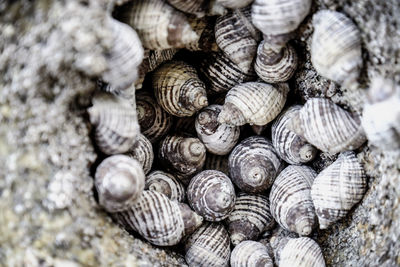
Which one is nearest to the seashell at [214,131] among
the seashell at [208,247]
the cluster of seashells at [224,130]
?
the cluster of seashells at [224,130]

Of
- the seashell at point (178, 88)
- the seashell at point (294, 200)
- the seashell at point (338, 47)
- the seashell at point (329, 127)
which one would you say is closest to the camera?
the seashell at point (338, 47)

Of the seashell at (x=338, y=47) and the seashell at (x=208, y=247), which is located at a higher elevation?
the seashell at (x=338, y=47)

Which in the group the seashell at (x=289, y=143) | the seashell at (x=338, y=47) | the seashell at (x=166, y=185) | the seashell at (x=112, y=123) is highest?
the seashell at (x=338, y=47)

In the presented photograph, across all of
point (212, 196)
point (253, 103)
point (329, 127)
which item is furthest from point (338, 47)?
point (212, 196)

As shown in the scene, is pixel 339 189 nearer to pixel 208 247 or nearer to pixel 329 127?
pixel 329 127

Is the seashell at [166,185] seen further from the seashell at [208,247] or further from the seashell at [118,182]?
the seashell at [118,182]

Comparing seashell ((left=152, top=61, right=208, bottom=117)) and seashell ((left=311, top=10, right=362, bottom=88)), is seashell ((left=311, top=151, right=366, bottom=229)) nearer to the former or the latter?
seashell ((left=311, top=10, right=362, bottom=88))

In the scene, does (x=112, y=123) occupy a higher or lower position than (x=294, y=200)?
higher
